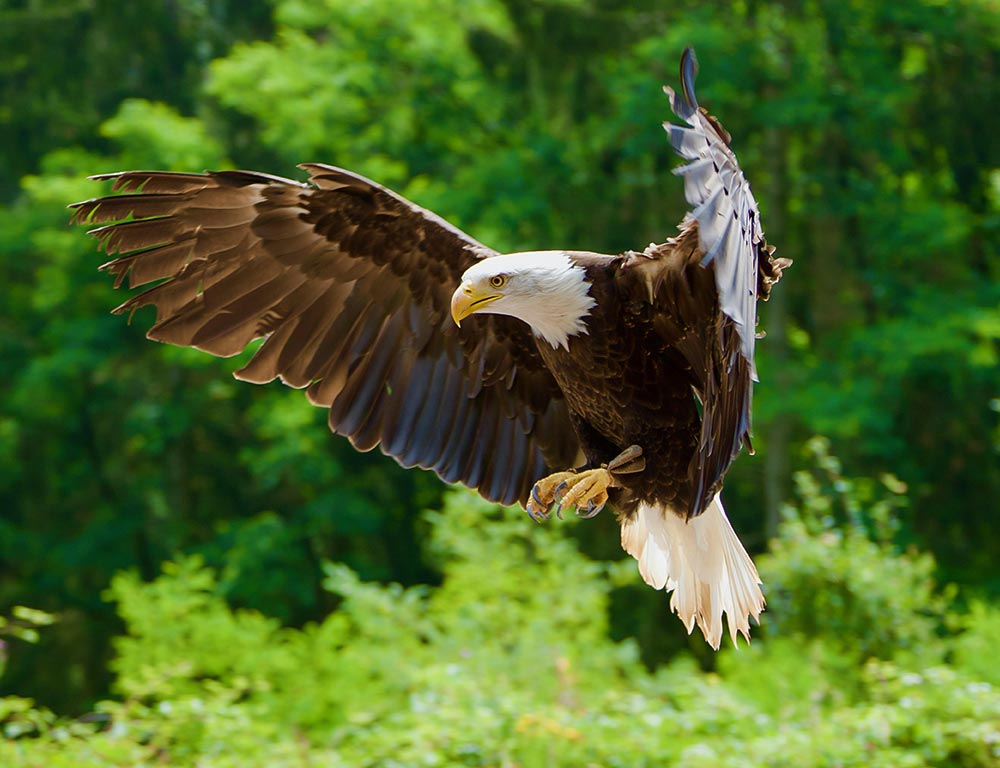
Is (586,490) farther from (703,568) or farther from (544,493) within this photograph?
(703,568)

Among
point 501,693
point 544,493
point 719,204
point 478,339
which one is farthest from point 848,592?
point 719,204

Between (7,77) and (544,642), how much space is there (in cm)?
1230

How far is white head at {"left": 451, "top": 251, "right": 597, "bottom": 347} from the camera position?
3678mm

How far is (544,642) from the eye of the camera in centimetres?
769

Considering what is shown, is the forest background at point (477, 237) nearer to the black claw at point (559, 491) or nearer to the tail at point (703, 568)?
the tail at point (703, 568)

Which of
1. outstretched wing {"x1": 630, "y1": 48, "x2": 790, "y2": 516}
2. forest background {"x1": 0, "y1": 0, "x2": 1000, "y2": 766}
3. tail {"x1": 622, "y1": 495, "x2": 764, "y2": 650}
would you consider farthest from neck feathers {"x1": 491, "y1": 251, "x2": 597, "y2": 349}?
forest background {"x1": 0, "y1": 0, "x2": 1000, "y2": 766}

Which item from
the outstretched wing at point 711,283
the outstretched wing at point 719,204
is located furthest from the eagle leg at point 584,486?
the outstretched wing at point 719,204

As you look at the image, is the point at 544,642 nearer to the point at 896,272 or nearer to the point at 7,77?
the point at 896,272

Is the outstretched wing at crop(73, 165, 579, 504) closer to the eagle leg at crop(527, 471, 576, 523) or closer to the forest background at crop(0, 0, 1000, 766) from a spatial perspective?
the eagle leg at crop(527, 471, 576, 523)

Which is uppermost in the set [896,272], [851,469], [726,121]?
[726,121]

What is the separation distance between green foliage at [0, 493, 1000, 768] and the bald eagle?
1698 mm

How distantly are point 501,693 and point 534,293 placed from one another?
122 inches

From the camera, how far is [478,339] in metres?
4.46

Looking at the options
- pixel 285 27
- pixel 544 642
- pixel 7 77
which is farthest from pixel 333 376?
pixel 7 77
